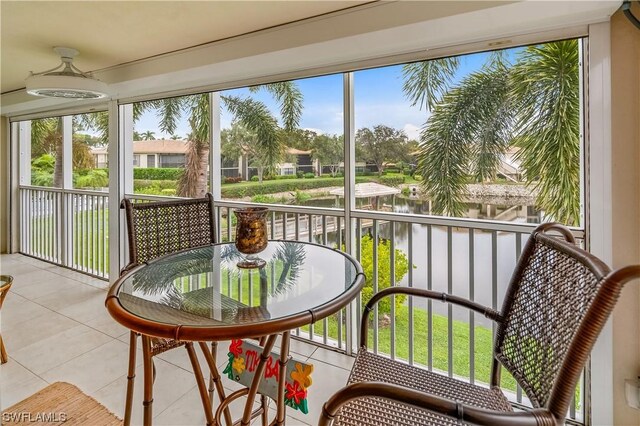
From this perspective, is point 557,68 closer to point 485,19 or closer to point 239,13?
point 485,19

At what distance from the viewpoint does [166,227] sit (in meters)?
1.91

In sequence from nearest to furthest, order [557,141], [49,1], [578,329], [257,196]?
[578,329] → [557,141] → [49,1] → [257,196]

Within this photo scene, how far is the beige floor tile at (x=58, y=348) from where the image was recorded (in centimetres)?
223

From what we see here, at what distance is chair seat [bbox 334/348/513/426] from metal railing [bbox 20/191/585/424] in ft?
2.96

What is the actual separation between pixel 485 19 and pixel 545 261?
4.22 feet

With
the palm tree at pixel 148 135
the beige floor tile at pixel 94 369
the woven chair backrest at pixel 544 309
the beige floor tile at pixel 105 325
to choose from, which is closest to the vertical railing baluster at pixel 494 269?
the woven chair backrest at pixel 544 309

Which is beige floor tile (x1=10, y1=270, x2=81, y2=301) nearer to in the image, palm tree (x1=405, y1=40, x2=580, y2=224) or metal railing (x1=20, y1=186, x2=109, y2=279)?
metal railing (x1=20, y1=186, x2=109, y2=279)

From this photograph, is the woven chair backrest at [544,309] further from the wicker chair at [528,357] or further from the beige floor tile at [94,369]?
the beige floor tile at [94,369]

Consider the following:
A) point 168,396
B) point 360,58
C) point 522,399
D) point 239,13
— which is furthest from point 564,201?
point 168,396

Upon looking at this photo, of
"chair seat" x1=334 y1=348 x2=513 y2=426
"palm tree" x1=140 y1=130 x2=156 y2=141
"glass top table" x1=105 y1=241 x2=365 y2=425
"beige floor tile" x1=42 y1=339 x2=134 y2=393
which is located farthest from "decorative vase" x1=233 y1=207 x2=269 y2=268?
"palm tree" x1=140 y1=130 x2=156 y2=141

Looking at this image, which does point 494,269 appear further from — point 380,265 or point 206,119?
point 206,119

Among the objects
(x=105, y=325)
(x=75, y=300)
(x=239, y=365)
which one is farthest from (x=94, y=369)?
(x=75, y=300)

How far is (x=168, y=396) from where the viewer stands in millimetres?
1938

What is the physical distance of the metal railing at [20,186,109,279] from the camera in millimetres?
4078
